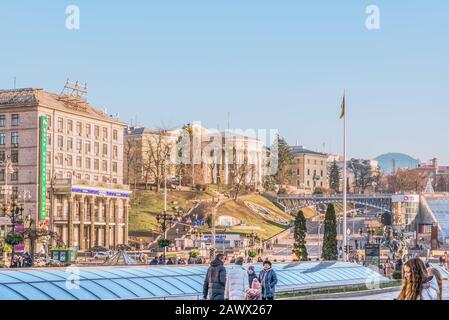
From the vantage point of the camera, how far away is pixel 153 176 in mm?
117750

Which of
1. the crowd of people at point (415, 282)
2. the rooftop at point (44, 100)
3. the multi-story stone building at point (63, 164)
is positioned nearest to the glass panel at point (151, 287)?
the crowd of people at point (415, 282)

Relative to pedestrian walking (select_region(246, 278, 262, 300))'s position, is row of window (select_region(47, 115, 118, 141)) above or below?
above

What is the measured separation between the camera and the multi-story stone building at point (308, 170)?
157250mm

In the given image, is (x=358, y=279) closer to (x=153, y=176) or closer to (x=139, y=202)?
(x=139, y=202)

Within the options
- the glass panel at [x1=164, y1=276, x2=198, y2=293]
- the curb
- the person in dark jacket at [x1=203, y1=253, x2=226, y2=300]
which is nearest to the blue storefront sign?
the curb

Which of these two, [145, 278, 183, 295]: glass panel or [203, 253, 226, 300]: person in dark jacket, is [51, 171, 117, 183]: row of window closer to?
[145, 278, 183, 295]: glass panel

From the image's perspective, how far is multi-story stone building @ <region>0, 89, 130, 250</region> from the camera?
266ft

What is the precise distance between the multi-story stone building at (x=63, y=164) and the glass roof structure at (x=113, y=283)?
49.4 metres

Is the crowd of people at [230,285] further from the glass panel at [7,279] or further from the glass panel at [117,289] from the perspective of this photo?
the glass panel at [117,289]

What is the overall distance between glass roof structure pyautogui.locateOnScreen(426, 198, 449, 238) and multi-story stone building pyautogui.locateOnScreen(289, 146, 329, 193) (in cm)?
2363

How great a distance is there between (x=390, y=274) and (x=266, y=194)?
90.6m

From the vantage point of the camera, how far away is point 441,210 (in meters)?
139

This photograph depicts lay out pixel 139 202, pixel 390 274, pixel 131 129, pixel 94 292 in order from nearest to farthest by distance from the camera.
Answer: pixel 94 292, pixel 390 274, pixel 139 202, pixel 131 129
